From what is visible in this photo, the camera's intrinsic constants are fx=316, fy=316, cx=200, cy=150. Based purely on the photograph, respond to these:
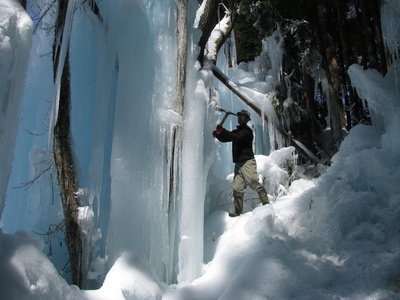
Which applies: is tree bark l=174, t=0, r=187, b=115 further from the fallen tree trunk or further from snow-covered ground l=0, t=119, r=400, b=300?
snow-covered ground l=0, t=119, r=400, b=300

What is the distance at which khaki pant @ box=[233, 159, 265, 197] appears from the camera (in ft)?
11.8

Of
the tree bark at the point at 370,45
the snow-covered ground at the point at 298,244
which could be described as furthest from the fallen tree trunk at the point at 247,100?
the tree bark at the point at 370,45

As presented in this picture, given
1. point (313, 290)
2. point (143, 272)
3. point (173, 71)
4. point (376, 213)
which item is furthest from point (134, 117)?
point (376, 213)

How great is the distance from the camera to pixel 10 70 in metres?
1.58

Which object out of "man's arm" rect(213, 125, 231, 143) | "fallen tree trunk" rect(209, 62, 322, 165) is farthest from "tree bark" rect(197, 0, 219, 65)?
"man's arm" rect(213, 125, 231, 143)

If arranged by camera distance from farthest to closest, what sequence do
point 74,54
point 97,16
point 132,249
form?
point 74,54, point 97,16, point 132,249

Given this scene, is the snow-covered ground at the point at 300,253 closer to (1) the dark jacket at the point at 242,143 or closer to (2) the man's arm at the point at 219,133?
(1) the dark jacket at the point at 242,143

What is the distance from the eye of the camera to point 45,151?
353 centimetres

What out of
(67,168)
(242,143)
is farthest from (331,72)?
(67,168)

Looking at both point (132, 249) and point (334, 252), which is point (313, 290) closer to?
point (334, 252)

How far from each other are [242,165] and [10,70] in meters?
2.63

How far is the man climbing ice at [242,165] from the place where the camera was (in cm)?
Answer: 357

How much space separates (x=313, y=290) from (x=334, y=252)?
0.64 metres

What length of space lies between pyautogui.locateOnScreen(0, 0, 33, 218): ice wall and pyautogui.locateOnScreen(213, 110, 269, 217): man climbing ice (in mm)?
2129
